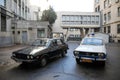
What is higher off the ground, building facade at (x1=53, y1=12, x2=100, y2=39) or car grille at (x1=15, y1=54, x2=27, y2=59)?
building facade at (x1=53, y1=12, x2=100, y2=39)

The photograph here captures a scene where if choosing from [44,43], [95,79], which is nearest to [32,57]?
[44,43]

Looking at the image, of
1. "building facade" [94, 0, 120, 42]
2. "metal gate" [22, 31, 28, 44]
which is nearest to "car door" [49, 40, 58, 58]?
"metal gate" [22, 31, 28, 44]

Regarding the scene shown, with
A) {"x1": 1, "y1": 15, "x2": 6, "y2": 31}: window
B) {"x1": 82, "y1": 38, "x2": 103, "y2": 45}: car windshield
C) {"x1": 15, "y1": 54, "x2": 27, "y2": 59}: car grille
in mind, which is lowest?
{"x1": 15, "y1": 54, "x2": 27, "y2": 59}: car grille

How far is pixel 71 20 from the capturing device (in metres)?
40.3

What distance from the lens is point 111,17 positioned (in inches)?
1364

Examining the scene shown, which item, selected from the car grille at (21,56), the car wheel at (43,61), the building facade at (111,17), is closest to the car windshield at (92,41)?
the car wheel at (43,61)

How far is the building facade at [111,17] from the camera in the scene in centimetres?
3212

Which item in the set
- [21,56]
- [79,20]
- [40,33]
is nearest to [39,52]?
[21,56]

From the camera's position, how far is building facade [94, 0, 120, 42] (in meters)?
32.1

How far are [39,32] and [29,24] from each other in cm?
233

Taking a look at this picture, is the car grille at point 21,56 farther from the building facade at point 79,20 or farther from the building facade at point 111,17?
the building facade at point 79,20

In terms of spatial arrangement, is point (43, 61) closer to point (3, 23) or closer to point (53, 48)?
point (53, 48)

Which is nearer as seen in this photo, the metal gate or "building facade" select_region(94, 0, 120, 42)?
the metal gate

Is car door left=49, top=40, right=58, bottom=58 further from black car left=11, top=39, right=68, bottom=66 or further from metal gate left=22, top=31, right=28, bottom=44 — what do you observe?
metal gate left=22, top=31, right=28, bottom=44
